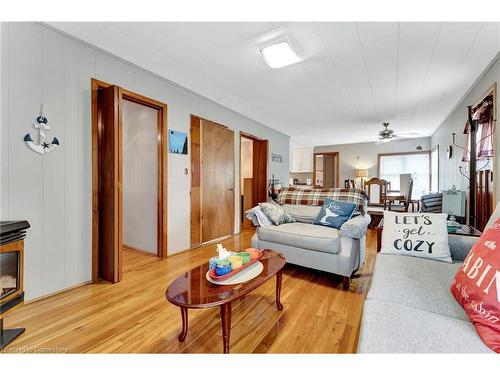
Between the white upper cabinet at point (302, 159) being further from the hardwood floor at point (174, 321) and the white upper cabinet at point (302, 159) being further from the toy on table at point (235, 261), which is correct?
the toy on table at point (235, 261)

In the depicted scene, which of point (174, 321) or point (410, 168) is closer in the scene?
point (174, 321)

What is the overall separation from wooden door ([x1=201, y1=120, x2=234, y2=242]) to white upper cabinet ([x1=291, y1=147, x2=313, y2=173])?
486 cm

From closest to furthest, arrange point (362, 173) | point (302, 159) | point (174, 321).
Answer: point (174, 321), point (362, 173), point (302, 159)

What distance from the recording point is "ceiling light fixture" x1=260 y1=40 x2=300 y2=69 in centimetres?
210

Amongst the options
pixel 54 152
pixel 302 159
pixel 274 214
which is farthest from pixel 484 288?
pixel 302 159

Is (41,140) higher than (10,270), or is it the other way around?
(41,140)

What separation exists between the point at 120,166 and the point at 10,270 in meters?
1.11

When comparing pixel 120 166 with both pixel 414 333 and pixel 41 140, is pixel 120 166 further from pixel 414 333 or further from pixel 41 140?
pixel 414 333

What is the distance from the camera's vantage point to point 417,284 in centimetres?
129

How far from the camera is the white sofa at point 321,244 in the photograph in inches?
86.1

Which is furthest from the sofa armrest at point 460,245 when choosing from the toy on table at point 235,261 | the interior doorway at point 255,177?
the interior doorway at point 255,177
